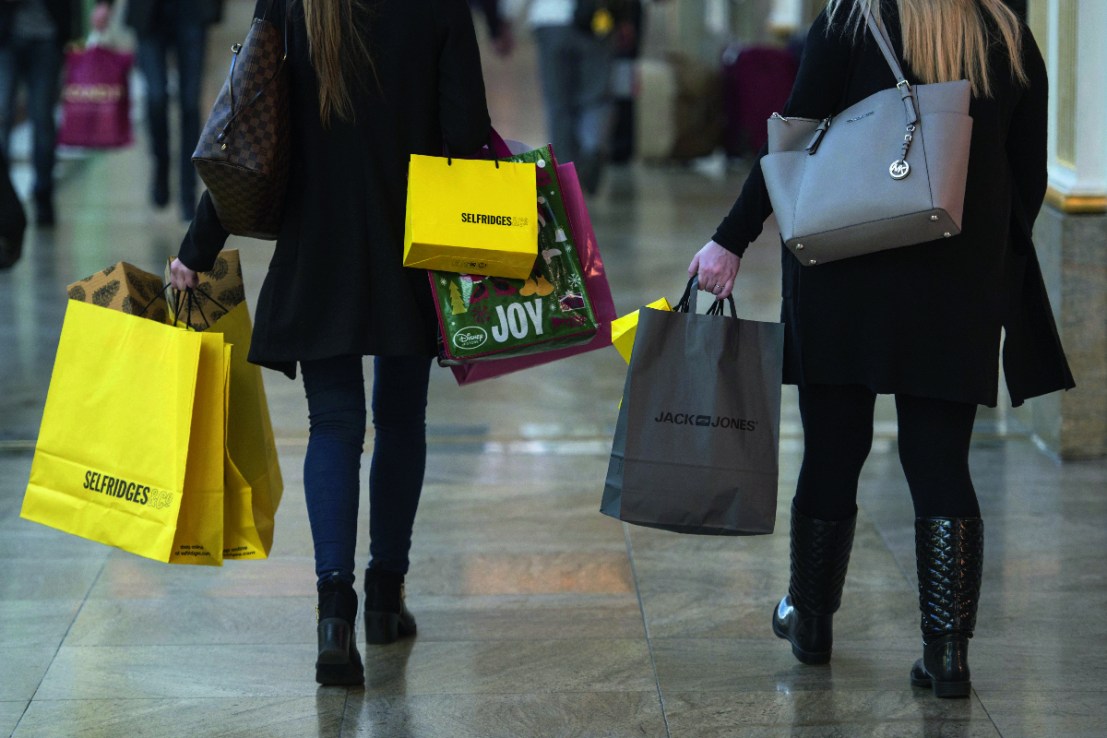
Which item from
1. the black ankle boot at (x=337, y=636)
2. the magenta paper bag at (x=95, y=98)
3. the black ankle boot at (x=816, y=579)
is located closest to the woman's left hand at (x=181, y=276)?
the black ankle boot at (x=337, y=636)

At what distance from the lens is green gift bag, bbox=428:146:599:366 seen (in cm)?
A: 326

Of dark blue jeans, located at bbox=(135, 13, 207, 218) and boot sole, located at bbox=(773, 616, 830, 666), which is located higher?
dark blue jeans, located at bbox=(135, 13, 207, 218)

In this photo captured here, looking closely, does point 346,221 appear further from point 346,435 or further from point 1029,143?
point 1029,143

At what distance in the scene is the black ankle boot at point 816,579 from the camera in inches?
133

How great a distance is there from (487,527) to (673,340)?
4.85 feet

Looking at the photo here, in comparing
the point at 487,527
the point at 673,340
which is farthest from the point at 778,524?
the point at 673,340

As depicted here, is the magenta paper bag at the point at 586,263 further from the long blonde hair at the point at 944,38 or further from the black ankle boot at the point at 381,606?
the long blonde hair at the point at 944,38

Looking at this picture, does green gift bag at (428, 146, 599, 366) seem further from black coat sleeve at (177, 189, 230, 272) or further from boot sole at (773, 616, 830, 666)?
boot sole at (773, 616, 830, 666)

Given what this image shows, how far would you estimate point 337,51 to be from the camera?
10.3 ft

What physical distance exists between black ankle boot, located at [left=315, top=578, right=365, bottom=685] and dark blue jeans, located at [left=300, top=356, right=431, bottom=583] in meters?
0.04

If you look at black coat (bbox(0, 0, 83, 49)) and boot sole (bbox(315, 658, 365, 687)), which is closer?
boot sole (bbox(315, 658, 365, 687))

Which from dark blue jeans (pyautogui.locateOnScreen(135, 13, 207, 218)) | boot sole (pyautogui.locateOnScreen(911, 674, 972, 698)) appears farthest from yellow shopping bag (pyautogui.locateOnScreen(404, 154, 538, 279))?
dark blue jeans (pyautogui.locateOnScreen(135, 13, 207, 218))

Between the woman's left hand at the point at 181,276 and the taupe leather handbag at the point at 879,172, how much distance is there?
1260mm

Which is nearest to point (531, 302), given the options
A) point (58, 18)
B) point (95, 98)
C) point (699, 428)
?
point (699, 428)
